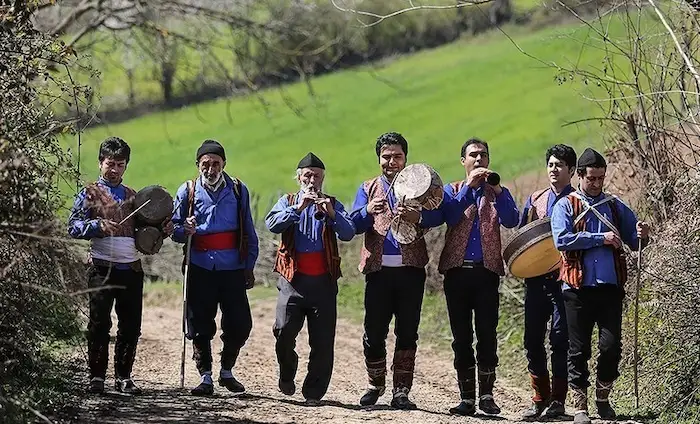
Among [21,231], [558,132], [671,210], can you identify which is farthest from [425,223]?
[558,132]

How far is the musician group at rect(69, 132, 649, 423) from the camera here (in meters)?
9.49

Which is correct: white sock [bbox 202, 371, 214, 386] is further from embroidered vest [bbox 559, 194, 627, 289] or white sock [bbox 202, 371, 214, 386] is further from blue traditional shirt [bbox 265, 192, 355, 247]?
embroidered vest [bbox 559, 194, 627, 289]

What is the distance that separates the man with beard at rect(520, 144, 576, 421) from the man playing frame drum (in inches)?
17.5

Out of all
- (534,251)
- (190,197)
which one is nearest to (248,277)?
(190,197)

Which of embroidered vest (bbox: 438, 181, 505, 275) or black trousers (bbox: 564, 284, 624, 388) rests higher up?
embroidered vest (bbox: 438, 181, 505, 275)

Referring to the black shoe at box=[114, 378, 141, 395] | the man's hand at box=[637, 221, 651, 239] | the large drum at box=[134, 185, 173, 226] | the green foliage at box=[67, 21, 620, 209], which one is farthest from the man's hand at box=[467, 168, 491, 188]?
the green foliage at box=[67, 21, 620, 209]

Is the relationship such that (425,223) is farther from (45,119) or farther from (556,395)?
(45,119)

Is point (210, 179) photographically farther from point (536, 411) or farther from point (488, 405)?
point (536, 411)

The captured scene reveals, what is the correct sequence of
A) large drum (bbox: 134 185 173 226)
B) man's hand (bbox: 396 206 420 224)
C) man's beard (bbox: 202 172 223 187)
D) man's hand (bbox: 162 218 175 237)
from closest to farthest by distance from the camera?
1. man's hand (bbox: 396 206 420 224)
2. large drum (bbox: 134 185 173 226)
3. man's hand (bbox: 162 218 175 237)
4. man's beard (bbox: 202 172 223 187)

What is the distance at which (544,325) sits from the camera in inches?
399

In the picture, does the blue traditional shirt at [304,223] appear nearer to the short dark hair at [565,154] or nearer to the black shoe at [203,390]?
the black shoe at [203,390]

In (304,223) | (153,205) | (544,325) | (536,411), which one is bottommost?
(536,411)

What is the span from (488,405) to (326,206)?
6.60 ft

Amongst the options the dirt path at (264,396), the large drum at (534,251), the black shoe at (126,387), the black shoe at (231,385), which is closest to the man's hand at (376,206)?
the large drum at (534,251)
